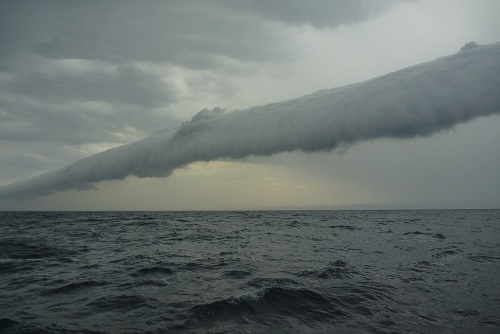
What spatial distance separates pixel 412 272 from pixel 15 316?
51.0ft

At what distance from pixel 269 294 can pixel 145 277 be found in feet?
19.4

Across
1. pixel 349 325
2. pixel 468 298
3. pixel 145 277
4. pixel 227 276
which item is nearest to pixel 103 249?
pixel 145 277

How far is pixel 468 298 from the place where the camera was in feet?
34.2

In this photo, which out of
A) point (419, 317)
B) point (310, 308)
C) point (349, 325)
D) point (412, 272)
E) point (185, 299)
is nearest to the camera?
point (349, 325)

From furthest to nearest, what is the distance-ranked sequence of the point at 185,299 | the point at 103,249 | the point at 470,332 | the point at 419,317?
the point at 103,249 → the point at 185,299 → the point at 419,317 → the point at 470,332

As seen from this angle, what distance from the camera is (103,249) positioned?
21.0 m

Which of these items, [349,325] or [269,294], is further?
[269,294]

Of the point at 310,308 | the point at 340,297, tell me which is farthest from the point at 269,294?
the point at 340,297

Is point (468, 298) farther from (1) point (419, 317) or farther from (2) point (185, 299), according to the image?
(2) point (185, 299)

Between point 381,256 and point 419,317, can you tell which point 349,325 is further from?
point 381,256

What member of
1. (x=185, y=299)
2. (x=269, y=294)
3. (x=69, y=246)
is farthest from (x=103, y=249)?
(x=269, y=294)

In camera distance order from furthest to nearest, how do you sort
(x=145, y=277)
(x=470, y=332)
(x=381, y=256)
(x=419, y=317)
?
(x=381, y=256) < (x=145, y=277) < (x=419, y=317) < (x=470, y=332)

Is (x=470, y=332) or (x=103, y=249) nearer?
(x=470, y=332)

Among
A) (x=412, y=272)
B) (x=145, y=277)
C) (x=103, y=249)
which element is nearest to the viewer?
(x=145, y=277)
